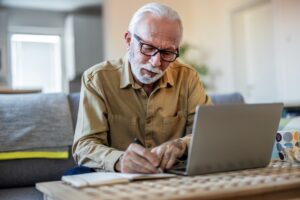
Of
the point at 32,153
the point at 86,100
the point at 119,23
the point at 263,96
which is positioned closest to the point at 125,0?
the point at 119,23

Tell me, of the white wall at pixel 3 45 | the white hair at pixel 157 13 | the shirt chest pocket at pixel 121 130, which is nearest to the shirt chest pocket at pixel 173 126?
the shirt chest pocket at pixel 121 130

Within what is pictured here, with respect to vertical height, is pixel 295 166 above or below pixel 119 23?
below

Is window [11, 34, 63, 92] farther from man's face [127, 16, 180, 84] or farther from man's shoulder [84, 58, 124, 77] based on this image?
man's face [127, 16, 180, 84]

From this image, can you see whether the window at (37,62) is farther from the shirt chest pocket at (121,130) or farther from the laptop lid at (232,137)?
the laptop lid at (232,137)

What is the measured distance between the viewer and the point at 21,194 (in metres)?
1.73

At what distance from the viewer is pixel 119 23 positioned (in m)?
5.45

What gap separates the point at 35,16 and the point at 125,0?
118cm

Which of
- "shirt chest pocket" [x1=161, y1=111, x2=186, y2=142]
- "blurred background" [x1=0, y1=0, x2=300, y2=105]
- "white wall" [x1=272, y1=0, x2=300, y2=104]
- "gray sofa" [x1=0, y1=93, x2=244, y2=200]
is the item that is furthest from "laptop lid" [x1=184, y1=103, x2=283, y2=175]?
"blurred background" [x1=0, y1=0, x2=300, y2=105]

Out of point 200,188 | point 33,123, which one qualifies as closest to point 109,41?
point 33,123

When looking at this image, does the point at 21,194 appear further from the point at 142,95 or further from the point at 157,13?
the point at 157,13

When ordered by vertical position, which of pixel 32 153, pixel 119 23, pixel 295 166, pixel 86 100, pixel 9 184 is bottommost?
pixel 9 184

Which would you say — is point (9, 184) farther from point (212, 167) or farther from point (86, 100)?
point (212, 167)

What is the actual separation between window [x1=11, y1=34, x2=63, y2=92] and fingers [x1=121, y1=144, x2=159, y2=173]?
4.56 metres

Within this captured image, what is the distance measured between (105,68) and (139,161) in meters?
0.54
